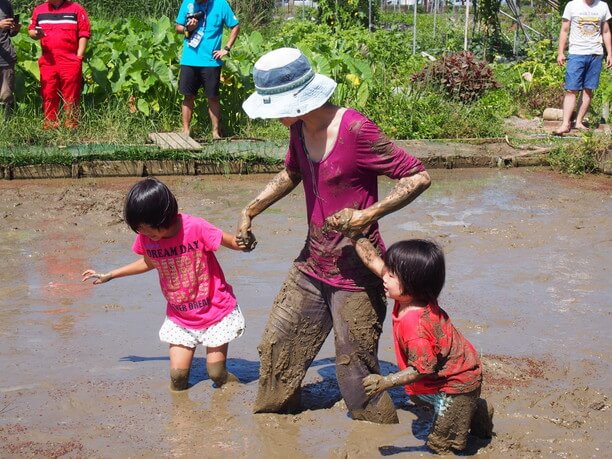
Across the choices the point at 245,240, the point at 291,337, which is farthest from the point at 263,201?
the point at 291,337

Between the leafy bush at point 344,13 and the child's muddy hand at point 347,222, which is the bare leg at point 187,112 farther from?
the leafy bush at point 344,13

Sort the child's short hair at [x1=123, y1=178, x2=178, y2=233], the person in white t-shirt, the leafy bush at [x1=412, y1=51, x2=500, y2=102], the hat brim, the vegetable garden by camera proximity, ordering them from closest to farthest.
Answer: the hat brim
the child's short hair at [x1=123, y1=178, x2=178, y2=233]
the vegetable garden
the person in white t-shirt
the leafy bush at [x1=412, y1=51, x2=500, y2=102]

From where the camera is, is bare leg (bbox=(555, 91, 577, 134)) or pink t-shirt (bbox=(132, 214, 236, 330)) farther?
bare leg (bbox=(555, 91, 577, 134))

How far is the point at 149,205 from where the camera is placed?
433 cm


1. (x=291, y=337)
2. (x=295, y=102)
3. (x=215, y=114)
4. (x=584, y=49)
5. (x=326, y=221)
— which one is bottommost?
(x=215, y=114)

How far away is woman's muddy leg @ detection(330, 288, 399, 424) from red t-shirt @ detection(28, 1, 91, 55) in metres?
7.06

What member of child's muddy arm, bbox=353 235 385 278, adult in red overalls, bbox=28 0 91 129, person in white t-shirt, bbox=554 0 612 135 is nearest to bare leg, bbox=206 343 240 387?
child's muddy arm, bbox=353 235 385 278

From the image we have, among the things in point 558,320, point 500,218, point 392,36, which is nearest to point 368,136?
point 558,320

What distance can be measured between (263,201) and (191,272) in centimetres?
48

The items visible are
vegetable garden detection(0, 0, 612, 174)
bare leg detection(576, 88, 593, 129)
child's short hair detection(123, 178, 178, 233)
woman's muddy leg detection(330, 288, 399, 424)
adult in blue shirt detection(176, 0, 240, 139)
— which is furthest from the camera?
bare leg detection(576, 88, 593, 129)

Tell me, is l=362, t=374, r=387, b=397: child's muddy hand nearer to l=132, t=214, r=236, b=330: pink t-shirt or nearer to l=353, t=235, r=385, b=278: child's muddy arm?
l=353, t=235, r=385, b=278: child's muddy arm

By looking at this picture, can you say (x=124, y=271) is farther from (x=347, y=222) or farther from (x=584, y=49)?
(x=584, y=49)

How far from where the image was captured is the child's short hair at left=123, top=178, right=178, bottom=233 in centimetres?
433

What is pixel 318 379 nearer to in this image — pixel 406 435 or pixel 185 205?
pixel 406 435
